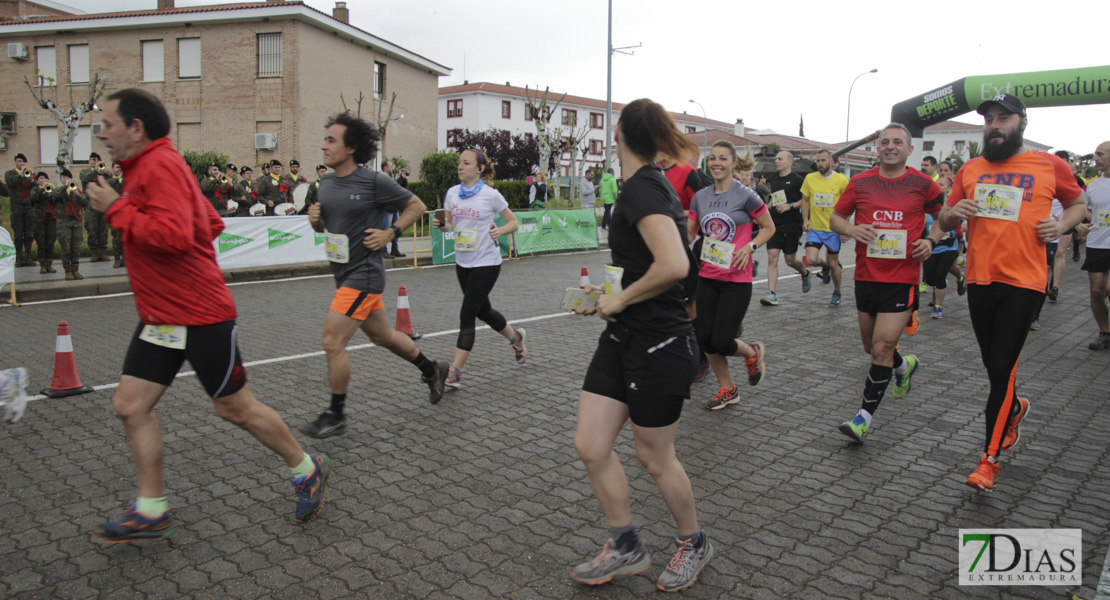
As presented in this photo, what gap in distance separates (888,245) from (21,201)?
13990mm

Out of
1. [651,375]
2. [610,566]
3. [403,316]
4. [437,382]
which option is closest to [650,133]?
[651,375]

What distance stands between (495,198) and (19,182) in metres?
10.6

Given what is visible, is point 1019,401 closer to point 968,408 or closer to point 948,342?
point 968,408

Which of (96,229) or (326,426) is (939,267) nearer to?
(326,426)

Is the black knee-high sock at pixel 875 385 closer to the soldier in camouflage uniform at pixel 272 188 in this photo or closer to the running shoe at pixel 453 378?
the running shoe at pixel 453 378

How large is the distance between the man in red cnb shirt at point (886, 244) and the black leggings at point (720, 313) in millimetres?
831

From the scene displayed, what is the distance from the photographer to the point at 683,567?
3.12 metres

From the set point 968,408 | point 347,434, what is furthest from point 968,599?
point 347,434

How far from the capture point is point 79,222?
1303 centimetres

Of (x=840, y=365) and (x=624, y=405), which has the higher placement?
(x=624, y=405)

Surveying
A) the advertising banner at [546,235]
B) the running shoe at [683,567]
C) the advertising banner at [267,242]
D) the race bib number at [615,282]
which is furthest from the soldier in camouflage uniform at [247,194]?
the running shoe at [683,567]

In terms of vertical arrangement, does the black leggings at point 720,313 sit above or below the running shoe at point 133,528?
above

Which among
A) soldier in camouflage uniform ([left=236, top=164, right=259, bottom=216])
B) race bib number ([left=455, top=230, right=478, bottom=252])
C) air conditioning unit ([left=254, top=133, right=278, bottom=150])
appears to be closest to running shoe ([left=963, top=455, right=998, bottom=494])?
race bib number ([left=455, top=230, right=478, bottom=252])

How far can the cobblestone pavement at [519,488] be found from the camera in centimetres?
321
